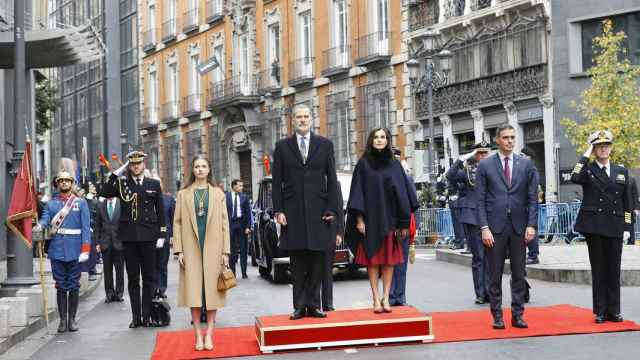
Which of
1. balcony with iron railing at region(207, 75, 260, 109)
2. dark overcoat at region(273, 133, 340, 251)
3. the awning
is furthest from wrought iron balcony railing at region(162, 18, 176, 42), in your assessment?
dark overcoat at region(273, 133, 340, 251)

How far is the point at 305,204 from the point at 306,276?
74cm

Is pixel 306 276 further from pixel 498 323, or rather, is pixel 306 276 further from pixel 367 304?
pixel 367 304

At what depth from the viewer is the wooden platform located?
1086 centimetres

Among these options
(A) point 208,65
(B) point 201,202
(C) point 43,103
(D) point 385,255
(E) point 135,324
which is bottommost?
(E) point 135,324

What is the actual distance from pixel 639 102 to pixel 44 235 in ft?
80.4

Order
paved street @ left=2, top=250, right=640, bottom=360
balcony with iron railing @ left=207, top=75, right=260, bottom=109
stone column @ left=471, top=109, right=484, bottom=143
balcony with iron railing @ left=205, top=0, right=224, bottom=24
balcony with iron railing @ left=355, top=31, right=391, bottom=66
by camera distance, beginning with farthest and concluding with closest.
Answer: balcony with iron railing @ left=205, top=0, right=224, bottom=24 < balcony with iron railing @ left=207, top=75, right=260, bottom=109 < balcony with iron railing @ left=355, top=31, right=391, bottom=66 < stone column @ left=471, top=109, right=484, bottom=143 < paved street @ left=2, top=250, right=640, bottom=360

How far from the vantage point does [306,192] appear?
1138cm

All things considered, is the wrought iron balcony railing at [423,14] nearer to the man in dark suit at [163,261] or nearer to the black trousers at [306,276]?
the man in dark suit at [163,261]

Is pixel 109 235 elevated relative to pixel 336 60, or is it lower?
lower

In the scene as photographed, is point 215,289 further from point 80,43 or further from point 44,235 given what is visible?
point 80,43

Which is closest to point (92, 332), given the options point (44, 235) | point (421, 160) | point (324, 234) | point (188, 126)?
point (44, 235)

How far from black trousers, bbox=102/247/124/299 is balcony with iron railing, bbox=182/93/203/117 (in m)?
39.8

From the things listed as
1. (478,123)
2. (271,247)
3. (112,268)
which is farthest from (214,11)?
(112,268)

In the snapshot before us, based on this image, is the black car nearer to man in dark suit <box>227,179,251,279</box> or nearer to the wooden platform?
man in dark suit <box>227,179,251,279</box>
